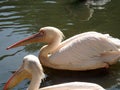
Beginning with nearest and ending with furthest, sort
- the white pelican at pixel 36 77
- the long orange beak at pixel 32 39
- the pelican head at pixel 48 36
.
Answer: the white pelican at pixel 36 77 < the pelican head at pixel 48 36 < the long orange beak at pixel 32 39

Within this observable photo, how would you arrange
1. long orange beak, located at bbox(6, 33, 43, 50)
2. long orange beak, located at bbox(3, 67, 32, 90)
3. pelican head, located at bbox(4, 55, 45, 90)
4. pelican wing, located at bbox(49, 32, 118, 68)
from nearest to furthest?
pelican head, located at bbox(4, 55, 45, 90), long orange beak, located at bbox(3, 67, 32, 90), pelican wing, located at bbox(49, 32, 118, 68), long orange beak, located at bbox(6, 33, 43, 50)

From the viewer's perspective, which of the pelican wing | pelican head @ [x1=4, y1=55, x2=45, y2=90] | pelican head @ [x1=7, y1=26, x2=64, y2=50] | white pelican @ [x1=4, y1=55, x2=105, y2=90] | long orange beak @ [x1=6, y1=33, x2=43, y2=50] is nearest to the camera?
white pelican @ [x1=4, y1=55, x2=105, y2=90]

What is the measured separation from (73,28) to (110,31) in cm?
76

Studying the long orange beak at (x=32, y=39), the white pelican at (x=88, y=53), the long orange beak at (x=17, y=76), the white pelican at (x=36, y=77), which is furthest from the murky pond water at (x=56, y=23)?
the white pelican at (x=36, y=77)

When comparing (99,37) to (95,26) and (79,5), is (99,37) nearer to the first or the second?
(95,26)

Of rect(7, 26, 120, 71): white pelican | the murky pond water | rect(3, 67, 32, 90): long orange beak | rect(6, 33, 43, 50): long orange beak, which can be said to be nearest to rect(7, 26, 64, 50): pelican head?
rect(6, 33, 43, 50): long orange beak

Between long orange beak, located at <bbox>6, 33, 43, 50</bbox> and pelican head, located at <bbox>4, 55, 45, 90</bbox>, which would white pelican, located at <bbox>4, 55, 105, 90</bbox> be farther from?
long orange beak, located at <bbox>6, 33, 43, 50</bbox>

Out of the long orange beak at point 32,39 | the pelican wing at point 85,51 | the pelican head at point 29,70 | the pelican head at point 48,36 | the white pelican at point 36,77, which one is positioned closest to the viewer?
the white pelican at point 36,77

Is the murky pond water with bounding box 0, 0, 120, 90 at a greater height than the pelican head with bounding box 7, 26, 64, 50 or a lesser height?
lesser

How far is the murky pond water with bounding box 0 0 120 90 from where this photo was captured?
6080 mm

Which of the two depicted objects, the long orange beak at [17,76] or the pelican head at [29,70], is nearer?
the pelican head at [29,70]

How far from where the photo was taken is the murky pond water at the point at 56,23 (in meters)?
6.08

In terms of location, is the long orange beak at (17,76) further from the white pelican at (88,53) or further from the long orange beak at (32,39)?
the long orange beak at (32,39)

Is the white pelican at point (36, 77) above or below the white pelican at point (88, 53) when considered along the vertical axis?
above
